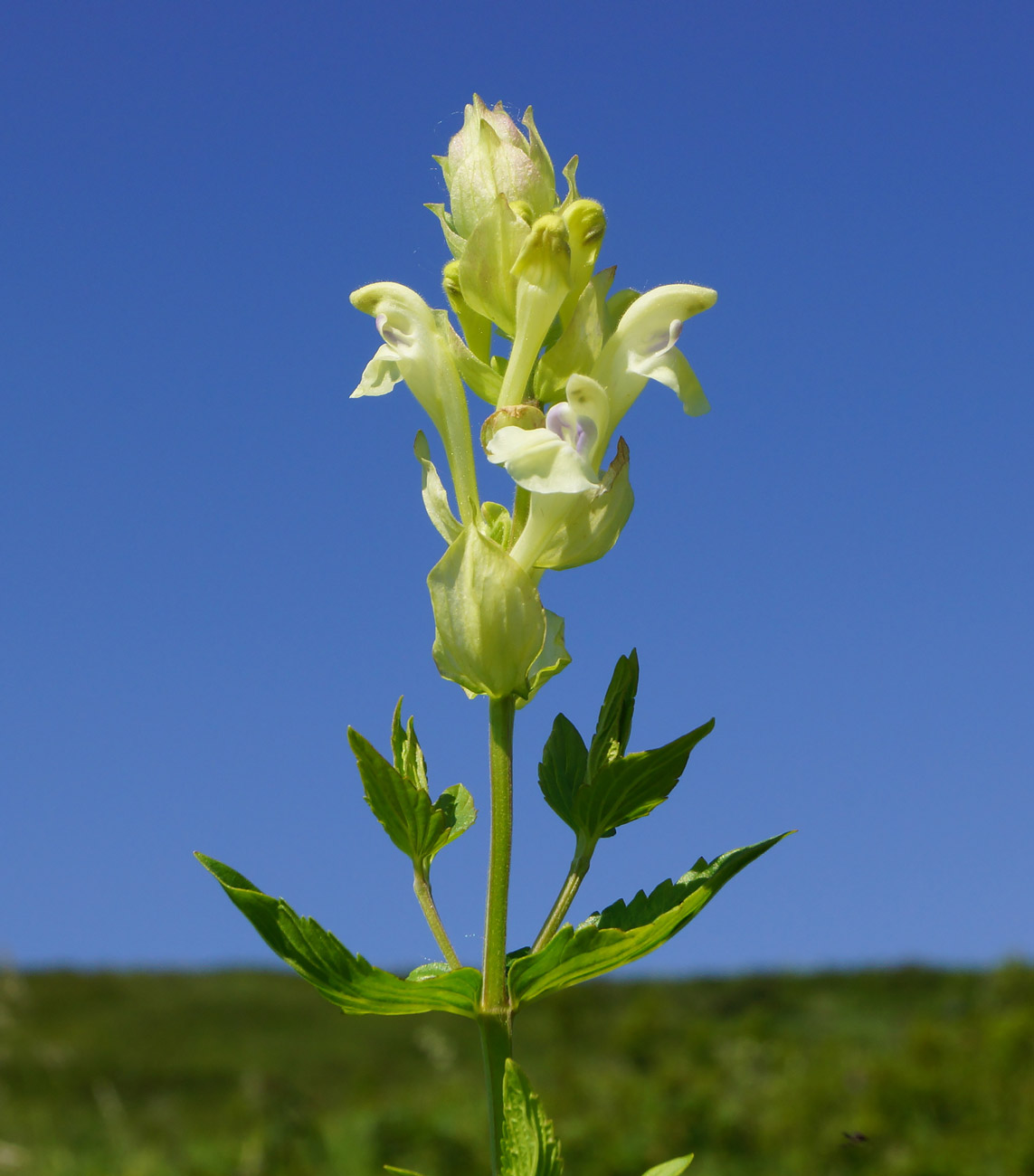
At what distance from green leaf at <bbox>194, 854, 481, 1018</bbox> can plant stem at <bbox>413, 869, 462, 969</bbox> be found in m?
0.04

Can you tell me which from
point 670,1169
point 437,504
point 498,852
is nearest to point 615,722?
point 498,852

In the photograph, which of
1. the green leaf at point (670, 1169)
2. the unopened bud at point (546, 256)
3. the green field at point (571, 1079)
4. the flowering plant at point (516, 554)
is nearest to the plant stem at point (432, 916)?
the flowering plant at point (516, 554)

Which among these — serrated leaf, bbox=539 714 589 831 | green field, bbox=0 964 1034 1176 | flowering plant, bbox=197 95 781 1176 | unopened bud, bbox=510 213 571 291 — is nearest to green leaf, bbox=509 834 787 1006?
flowering plant, bbox=197 95 781 1176

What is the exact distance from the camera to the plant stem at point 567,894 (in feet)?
3.42

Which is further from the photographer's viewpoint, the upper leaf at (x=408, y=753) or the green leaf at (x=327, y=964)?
the upper leaf at (x=408, y=753)

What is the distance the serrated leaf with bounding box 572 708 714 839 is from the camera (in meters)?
1.02

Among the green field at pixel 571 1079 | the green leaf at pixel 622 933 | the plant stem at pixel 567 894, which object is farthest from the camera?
the green field at pixel 571 1079

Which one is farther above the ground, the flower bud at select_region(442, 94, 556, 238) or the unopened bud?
the flower bud at select_region(442, 94, 556, 238)

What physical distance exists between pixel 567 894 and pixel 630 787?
13 centimetres

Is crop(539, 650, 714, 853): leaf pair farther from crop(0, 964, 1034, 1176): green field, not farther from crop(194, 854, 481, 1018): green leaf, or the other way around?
crop(0, 964, 1034, 1176): green field

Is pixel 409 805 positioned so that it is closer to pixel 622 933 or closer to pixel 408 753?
pixel 408 753

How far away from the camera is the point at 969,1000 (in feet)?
35.0

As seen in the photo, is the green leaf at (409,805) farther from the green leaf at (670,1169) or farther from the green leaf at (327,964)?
the green leaf at (670,1169)

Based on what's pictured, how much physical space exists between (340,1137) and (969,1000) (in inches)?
279
